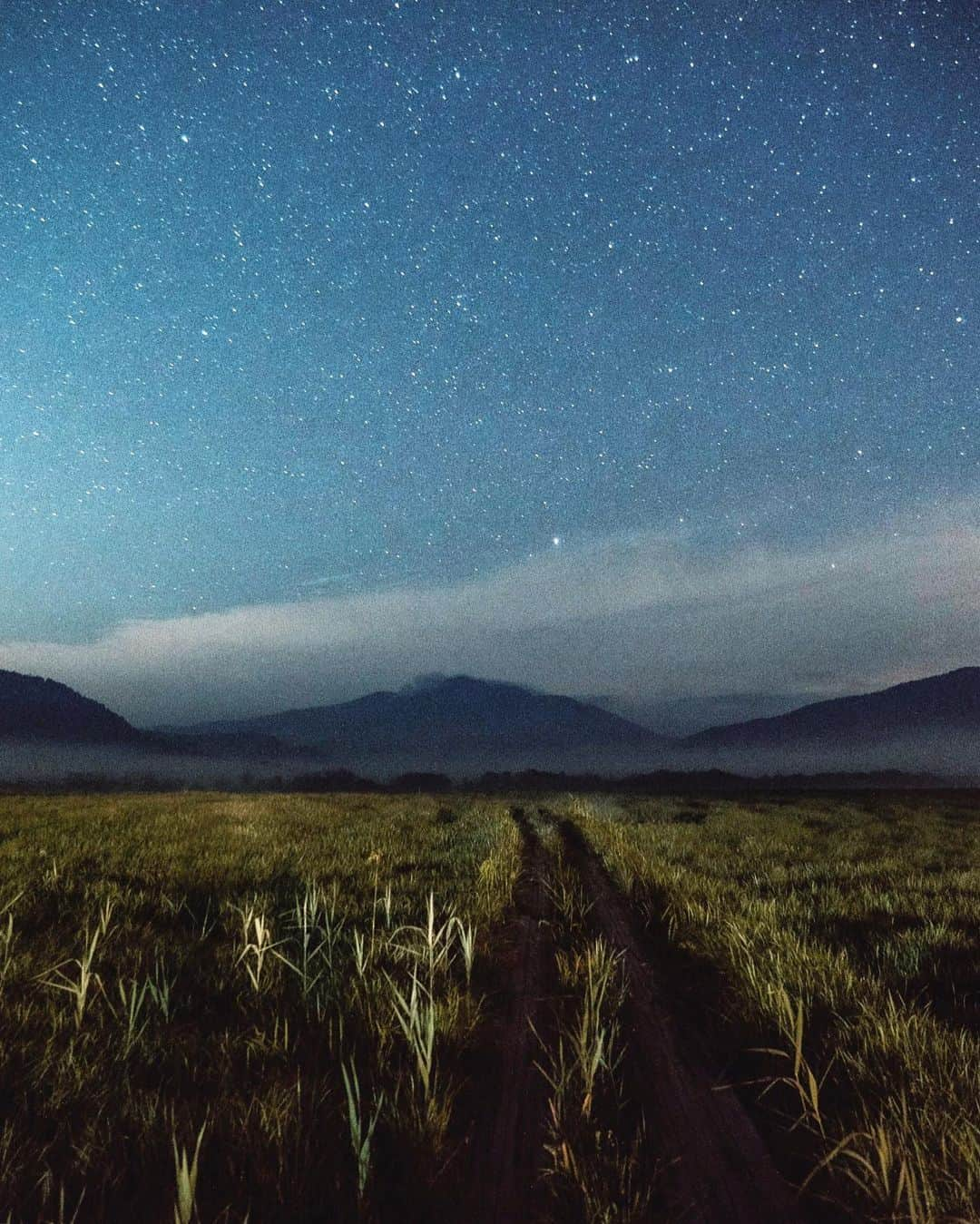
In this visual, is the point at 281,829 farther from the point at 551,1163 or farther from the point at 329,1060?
the point at 551,1163

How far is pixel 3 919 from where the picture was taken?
4926mm

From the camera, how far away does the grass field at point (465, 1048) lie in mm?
2068

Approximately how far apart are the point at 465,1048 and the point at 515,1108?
1.85 feet

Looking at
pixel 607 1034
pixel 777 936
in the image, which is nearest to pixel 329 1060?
pixel 607 1034

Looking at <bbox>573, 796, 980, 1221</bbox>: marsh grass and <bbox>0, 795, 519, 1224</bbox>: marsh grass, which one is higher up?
<bbox>0, 795, 519, 1224</bbox>: marsh grass

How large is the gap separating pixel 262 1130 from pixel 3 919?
13.8 feet

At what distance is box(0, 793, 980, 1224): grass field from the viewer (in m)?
2.07

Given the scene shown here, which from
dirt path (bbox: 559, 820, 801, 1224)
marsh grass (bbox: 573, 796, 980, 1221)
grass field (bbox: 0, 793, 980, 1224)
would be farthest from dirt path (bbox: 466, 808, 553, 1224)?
marsh grass (bbox: 573, 796, 980, 1221)

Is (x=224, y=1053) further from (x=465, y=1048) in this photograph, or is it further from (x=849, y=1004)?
(x=849, y=1004)

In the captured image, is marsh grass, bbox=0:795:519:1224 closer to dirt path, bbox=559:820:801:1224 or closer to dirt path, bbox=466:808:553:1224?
dirt path, bbox=466:808:553:1224

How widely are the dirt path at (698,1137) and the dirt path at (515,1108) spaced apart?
0.53 meters

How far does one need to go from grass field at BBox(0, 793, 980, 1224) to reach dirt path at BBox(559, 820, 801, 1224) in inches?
0.9

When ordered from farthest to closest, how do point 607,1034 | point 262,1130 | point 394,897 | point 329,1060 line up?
point 394,897 < point 607,1034 < point 329,1060 < point 262,1130

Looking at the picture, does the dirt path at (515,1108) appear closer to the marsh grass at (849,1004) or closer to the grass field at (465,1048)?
the grass field at (465,1048)
